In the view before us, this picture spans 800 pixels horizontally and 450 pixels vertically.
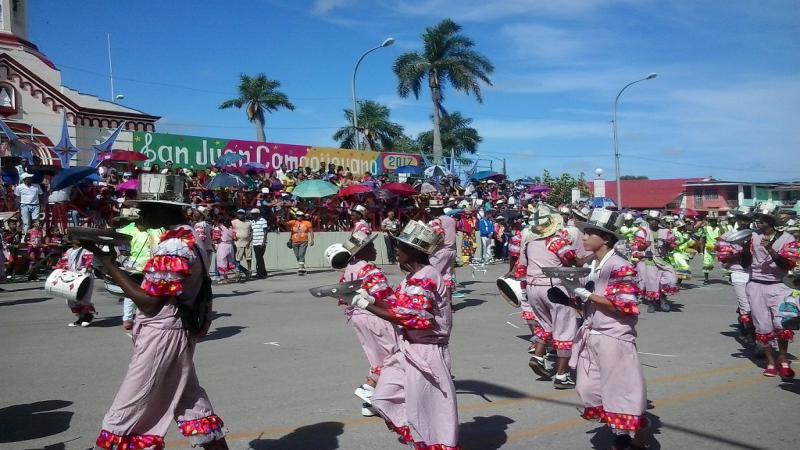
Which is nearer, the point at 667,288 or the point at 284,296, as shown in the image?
the point at 667,288

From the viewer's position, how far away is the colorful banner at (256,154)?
72.1ft

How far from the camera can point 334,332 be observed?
10320mm

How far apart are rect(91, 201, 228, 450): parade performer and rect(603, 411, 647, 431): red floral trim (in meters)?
2.78

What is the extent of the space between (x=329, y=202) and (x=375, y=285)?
18.4 meters

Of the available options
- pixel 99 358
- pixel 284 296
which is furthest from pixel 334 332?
pixel 284 296

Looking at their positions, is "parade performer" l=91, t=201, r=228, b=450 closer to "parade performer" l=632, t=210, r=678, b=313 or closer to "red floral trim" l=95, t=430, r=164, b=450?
"red floral trim" l=95, t=430, r=164, b=450

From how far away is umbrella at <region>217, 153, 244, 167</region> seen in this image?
74.1 ft

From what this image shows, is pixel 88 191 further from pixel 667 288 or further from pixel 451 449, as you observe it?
pixel 451 449

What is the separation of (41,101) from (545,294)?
28675mm

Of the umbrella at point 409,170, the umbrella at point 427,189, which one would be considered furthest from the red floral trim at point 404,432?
the umbrella at point 409,170

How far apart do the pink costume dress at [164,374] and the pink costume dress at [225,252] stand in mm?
12833

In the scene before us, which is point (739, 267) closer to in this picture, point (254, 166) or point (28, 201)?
point (28, 201)

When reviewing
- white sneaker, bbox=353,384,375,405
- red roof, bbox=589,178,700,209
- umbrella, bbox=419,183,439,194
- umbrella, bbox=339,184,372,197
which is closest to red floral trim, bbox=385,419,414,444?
white sneaker, bbox=353,384,375,405

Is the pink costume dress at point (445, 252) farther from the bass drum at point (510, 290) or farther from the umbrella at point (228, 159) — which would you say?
the umbrella at point (228, 159)
